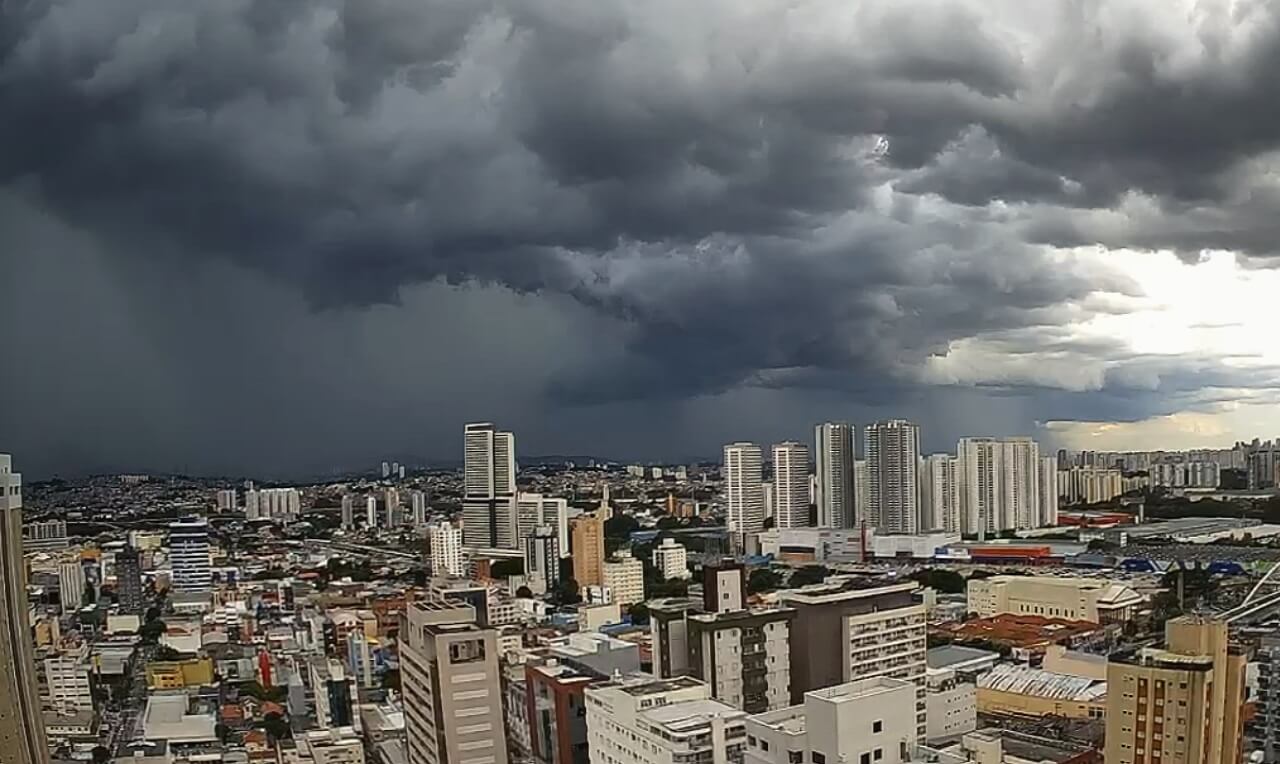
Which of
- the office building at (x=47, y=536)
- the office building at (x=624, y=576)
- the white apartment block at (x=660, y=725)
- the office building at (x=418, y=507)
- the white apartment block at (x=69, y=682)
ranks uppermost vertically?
the office building at (x=47, y=536)

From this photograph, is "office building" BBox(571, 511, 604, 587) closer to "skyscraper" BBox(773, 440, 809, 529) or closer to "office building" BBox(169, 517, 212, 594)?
"skyscraper" BBox(773, 440, 809, 529)

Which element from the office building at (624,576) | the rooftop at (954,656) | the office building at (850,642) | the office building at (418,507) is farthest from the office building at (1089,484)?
the office building at (418,507)

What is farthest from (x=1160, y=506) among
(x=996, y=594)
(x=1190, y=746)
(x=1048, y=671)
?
(x=1190, y=746)

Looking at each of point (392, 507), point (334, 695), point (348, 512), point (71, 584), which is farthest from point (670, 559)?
point (71, 584)

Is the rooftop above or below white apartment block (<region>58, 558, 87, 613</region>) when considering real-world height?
below

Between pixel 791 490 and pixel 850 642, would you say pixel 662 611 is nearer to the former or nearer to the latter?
pixel 850 642

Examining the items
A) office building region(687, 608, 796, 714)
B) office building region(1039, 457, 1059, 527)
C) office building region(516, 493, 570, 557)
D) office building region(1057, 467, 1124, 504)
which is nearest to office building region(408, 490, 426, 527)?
office building region(516, 493, 570, 557)

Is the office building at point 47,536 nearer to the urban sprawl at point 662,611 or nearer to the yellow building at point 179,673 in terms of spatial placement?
the urban sprawl at point 662,611
